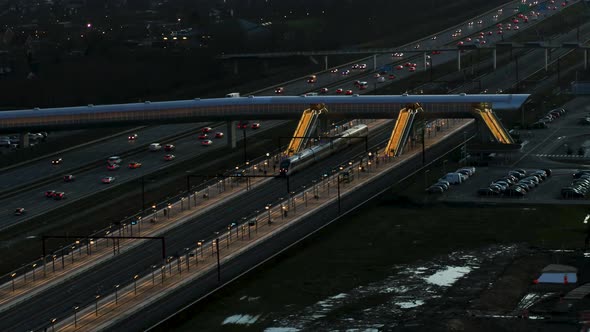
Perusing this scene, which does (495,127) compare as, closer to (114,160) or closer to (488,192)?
(488,192)

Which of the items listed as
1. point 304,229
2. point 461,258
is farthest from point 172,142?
point 461,258

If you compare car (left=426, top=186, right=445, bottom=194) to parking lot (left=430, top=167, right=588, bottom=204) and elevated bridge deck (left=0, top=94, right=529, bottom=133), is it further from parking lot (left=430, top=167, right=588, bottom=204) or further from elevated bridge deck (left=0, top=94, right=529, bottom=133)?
elevated bridge deck (left=0, top=94, right=529, bottom=133)

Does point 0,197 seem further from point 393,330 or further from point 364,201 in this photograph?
point 393,330

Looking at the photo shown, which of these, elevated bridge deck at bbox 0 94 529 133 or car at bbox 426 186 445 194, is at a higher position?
elevated bridge deck at bbox 0 94 529 133

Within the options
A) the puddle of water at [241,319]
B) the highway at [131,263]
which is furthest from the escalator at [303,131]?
the puddle of water at [241,319]

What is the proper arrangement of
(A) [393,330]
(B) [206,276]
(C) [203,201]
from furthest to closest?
(C) [203,201]
(B) [206,276]
(A) [393,330]

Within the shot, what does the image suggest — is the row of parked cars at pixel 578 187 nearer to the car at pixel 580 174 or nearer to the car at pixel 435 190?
the car at pixel 580 174

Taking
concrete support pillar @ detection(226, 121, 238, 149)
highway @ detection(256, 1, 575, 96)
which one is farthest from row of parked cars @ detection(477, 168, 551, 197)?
highway @ detection(256, 1, 575, 96)
